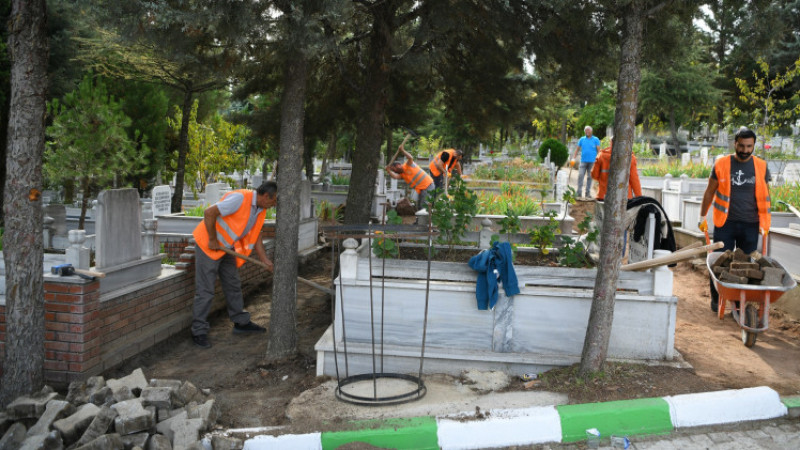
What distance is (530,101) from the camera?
29.5 feet

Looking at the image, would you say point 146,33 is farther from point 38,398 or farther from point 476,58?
point 476,58

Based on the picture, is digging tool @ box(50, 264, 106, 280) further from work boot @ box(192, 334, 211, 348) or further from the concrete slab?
the concrete slab

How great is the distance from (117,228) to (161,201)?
513 cm

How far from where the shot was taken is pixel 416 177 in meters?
11.3

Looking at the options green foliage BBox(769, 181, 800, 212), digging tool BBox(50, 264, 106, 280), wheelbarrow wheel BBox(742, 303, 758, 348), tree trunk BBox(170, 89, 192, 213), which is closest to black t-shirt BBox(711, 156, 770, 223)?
wheelbarrow wheel BBox(742, 303, 758, 348)

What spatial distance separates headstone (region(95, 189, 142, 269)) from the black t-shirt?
5902 millimetres

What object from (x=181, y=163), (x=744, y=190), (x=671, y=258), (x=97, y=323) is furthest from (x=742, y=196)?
(x=181, y=163)

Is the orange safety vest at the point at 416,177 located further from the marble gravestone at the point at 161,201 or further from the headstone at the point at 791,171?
the headstone at the point at 791,171

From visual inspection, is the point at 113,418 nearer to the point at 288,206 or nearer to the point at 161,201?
the point at 288,206

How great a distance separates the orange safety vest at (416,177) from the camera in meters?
11.1

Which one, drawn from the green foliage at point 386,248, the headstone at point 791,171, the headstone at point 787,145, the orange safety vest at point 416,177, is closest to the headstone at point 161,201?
the orange safety vest at point 416,177

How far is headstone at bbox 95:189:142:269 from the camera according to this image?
18.4 ft

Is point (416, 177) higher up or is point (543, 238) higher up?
point (416, 177)

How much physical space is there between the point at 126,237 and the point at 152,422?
252 cm
